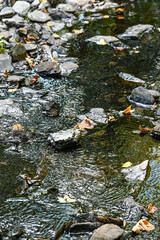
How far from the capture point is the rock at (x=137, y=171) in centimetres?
328

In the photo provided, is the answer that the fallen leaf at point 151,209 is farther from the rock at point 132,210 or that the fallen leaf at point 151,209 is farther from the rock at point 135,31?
the rock at point 135,31

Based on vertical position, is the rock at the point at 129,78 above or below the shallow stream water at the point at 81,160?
below

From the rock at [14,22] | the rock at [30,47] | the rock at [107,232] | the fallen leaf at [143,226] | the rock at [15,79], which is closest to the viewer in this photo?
the rock at [107,232]

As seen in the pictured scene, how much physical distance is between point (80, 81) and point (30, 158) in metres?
2.24

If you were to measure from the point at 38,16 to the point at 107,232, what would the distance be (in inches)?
266

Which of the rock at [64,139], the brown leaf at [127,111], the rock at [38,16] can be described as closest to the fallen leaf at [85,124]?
the rock at [64,139]

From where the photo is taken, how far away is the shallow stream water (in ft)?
9.41

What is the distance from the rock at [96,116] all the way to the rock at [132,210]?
159cm

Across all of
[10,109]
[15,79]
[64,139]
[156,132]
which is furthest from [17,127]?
[156,132]

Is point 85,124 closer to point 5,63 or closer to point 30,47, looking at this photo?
point 5,63

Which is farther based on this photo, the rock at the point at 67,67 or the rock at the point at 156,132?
the rock at the point at 67,67

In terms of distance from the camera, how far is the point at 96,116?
4434 mm

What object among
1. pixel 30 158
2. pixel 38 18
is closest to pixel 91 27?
pixel 38 18

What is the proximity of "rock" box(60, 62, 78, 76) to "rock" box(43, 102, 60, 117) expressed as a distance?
1.41 m
